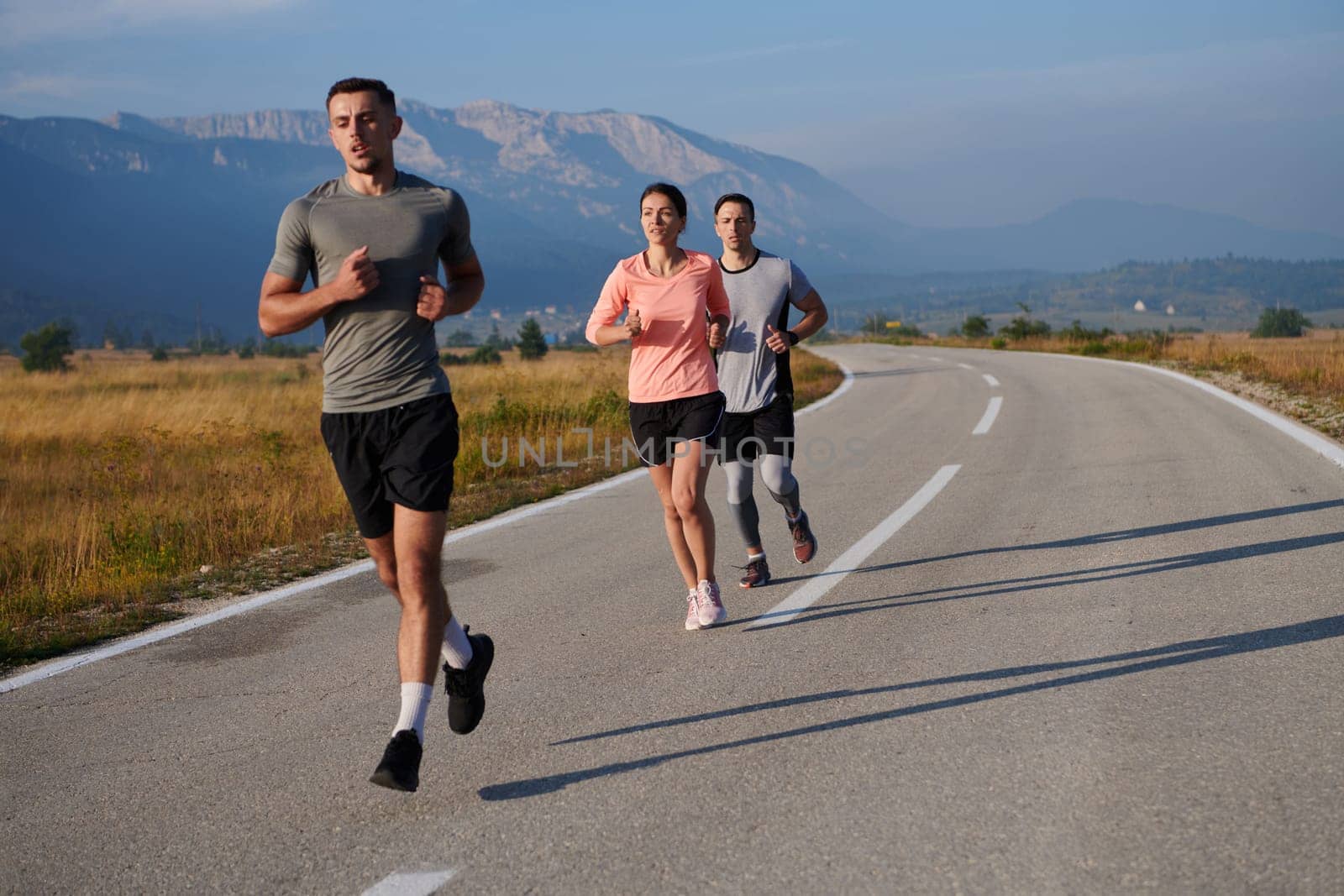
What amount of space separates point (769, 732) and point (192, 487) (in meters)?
9.31

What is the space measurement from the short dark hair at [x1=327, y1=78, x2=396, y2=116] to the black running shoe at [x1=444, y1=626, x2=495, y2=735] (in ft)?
5.57

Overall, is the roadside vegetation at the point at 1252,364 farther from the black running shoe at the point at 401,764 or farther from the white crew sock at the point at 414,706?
the black running shoe at the point at 401,764

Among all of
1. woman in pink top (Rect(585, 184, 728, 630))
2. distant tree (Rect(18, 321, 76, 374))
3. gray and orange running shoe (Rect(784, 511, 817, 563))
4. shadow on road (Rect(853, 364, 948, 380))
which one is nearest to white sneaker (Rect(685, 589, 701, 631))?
woman in pink top (Rect(585, 184, 728, 630))

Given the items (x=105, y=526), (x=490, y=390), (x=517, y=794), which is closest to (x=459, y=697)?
(x=517, y=794)

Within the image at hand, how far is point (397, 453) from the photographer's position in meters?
3.77

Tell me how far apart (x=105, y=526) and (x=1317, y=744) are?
8.03m

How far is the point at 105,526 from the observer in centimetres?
889

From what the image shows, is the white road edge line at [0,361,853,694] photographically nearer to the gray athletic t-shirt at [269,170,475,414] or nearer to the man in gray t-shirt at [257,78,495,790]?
the man in gray t-shirt at [257,78,495,790]

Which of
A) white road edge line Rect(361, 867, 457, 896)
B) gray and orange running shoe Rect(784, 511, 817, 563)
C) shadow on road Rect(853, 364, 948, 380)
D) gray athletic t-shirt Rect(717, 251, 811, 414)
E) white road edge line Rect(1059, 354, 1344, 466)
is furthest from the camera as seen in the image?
shadow on road Rect(853, 364, 948, 380)

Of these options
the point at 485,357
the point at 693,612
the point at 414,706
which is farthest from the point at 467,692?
the point at 485,357

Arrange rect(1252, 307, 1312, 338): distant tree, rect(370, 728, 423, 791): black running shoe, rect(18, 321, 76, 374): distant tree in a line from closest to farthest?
rect(370, 728, 423, 791): black running shoe < rect(18, 321, 76, 374): distant tree < rect(1252, 307, 1312, 338): distant tree

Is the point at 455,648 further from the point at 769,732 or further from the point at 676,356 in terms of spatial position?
the point at 676,356

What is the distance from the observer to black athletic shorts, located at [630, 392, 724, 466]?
5.47 m

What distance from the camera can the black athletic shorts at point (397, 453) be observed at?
3.75 meters
